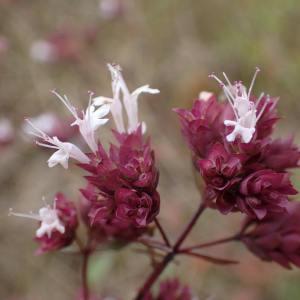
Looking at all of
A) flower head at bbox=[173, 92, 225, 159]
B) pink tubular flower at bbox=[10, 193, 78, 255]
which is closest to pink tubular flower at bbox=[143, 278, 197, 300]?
pink tubular flower at bbox=[10, 193, 78, 255]

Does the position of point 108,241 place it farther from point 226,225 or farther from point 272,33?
point 272,33

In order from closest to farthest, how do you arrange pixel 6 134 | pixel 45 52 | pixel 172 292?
pixel 172 292 → pixel 6 134 → pixel 45 52

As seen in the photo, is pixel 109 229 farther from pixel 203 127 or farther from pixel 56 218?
pixel 203 127

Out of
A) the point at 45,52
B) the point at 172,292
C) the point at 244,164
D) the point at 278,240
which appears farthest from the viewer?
the point at 45,52

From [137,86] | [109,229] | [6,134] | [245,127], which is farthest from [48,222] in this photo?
[137,86]

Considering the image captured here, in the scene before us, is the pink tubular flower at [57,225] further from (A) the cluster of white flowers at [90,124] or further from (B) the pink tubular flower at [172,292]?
(B) the pink tubular flower at [172,292]

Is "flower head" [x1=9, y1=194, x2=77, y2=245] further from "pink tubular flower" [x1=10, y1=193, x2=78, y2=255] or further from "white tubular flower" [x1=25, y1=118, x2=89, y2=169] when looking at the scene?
"white tubular flower" [x1=25, y1=118, x2=89, y2=169]

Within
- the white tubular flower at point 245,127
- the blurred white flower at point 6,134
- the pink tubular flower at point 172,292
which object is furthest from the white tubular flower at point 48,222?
the blurred white flower at point 6,134
